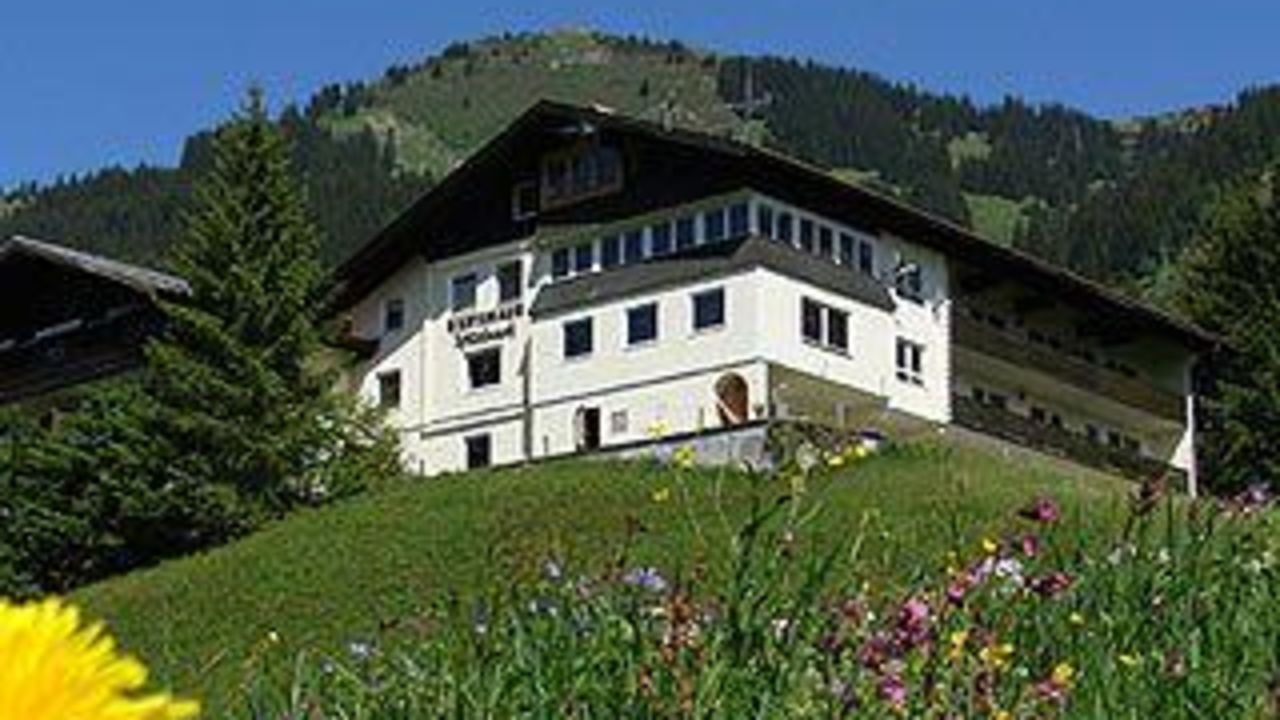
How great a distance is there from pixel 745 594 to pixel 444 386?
57.9m

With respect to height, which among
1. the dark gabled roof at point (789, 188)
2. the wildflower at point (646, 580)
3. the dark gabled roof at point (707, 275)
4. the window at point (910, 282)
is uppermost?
the dark gabled roof at point (789, 188)

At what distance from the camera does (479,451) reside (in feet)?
201

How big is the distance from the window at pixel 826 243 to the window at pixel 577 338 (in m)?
5.71

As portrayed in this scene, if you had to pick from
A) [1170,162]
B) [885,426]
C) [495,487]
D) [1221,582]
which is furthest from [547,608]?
[1170,162]

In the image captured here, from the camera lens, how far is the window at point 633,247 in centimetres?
5753

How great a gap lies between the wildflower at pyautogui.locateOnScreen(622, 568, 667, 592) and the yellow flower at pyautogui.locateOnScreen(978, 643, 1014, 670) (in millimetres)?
831

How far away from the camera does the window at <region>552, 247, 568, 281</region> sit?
59531 mm

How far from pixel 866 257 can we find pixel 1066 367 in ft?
32.2

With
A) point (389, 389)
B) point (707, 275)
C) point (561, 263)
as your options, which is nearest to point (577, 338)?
point (561, 263)

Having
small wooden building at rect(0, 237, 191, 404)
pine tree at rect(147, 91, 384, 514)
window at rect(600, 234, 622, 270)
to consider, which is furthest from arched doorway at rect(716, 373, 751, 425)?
small wooden building at rect(0, 237, 191, 404)

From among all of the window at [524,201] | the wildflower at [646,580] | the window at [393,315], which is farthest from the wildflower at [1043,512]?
the window at [393,315]

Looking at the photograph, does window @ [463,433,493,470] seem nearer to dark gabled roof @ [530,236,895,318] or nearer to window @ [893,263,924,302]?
dark gabled roof @ [530,236,895,318]

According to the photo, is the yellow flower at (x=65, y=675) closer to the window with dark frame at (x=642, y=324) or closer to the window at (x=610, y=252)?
the window with dark frame at (x=642, y=324)

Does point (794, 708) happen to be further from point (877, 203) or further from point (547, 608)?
point (877, 203)
